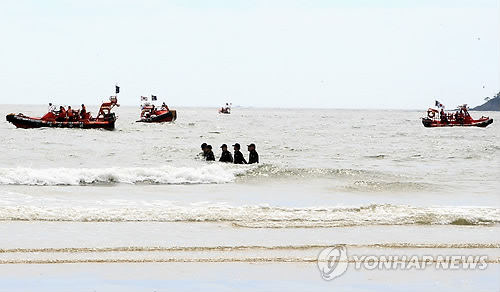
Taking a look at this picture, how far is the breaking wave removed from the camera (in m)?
11.2

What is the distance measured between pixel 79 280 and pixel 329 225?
4740 millimetres

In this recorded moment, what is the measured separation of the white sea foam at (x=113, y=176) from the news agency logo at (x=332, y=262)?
11.3 meters

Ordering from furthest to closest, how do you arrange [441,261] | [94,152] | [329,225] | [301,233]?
[94,152] → [329,225] → [301,233] → [441,261]

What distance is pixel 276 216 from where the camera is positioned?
1202cm

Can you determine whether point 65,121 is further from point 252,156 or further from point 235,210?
point 235,210

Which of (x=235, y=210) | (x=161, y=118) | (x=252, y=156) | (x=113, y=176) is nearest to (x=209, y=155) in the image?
(x=252, y=156)

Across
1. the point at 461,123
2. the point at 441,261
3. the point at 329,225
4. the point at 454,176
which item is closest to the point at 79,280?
the point at 441,261

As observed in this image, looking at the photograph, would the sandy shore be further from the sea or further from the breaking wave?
the breaking wave

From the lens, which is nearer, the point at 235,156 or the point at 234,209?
the point at 234,209

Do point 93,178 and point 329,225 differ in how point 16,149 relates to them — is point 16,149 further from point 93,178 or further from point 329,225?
point 329,225

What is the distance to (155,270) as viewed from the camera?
777cm

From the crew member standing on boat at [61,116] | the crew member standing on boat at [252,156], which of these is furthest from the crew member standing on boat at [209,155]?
the crew member standing on boat at [61,116]

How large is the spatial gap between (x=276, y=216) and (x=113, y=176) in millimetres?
8871

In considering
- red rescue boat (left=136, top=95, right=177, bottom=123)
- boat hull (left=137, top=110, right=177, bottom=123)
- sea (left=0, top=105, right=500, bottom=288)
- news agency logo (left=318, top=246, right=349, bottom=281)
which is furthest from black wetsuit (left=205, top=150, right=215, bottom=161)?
boat hull (left=137, top=110, right=177, bottom=123)
